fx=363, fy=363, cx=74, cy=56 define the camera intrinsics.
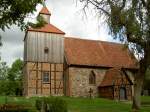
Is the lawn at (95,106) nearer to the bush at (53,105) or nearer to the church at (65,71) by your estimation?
the bush at (53,105)

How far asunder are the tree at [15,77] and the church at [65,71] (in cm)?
3485

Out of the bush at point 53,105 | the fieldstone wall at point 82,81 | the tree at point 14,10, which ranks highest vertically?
the tree at point 14,10

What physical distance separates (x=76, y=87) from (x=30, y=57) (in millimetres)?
7118

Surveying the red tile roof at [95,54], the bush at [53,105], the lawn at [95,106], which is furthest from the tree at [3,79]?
the bush at [53,105]

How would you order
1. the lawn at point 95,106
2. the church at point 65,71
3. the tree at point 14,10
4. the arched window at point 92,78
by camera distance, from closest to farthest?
the tree at point 14,10
the lawn at point 95,106
the church at point 65,71
the arched window at point 92,78

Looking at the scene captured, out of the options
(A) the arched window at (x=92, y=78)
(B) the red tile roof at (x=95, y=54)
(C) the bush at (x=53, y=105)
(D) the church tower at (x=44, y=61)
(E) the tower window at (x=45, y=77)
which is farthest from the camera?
(A) the arched window at (x=92, y=78)

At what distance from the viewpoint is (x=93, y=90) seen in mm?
48594

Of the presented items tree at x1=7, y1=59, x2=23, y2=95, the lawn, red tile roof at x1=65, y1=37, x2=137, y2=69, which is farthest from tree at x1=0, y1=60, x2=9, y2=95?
the lawn

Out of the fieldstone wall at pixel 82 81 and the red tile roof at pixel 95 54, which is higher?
the red tile roof at pixel 95 54

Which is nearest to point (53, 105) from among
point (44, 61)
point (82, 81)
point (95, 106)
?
point (95, 106)

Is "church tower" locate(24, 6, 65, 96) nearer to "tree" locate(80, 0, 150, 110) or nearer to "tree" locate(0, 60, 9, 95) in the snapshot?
"tree" locate(80, 0, 150, 110)

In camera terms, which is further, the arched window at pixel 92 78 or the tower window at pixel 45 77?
the arched window at pixel 92 78

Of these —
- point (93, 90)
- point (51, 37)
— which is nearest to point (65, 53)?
point (51, 37)

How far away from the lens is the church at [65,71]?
151 ft
